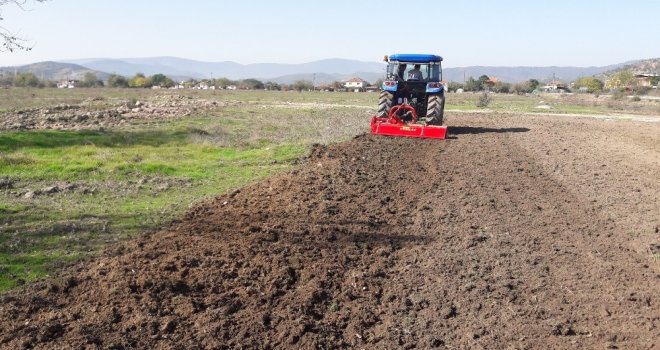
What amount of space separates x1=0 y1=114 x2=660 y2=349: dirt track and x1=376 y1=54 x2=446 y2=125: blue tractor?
24.4 feet

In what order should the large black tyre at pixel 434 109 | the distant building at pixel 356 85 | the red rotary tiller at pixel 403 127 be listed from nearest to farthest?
the red rotary tiller at pixel 403 127 < the large black tyre at pixel 434 109 < the distant building at pixel 356 85

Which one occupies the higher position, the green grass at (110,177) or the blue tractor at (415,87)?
the blue tractor at (415,87)

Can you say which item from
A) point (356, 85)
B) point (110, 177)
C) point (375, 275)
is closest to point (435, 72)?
point (110, 177)

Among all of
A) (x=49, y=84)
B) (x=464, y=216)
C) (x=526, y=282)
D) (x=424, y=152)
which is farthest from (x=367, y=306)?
(x=49, y=84)

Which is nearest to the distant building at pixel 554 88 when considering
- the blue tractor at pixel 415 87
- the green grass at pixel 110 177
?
the blue tractor at pixel 415 87

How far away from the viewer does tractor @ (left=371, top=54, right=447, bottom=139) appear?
56.7 feet

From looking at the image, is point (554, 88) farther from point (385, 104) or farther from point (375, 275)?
point (375, 275)

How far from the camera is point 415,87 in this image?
1862 cm

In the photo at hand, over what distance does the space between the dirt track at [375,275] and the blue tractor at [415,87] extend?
24.4 feet

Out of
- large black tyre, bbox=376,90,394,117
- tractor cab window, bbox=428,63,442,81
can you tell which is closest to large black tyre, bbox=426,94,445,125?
tractor cab window, bbox=428,63,442,81

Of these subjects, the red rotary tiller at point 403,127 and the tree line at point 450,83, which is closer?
the red rotary tiller at point 403,127

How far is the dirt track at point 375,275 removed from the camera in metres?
4.72

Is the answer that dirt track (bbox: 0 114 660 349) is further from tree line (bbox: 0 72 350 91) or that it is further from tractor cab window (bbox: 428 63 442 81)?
tree line (bbox: 0 72 350 91)

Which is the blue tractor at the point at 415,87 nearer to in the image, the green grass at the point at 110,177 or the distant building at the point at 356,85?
the green grass at the point at 110,177
